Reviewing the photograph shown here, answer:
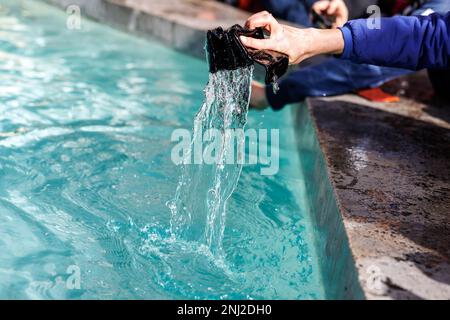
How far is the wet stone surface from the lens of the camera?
2.10 m

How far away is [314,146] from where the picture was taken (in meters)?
3.46

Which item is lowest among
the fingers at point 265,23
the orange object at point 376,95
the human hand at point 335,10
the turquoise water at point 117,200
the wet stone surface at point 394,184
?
the turquoise water at point 117,200

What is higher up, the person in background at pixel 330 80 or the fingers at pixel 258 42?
the fingers at pixel 258 42

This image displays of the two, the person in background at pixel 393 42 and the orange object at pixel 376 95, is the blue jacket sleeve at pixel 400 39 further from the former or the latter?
the orange object at pixel 376 95

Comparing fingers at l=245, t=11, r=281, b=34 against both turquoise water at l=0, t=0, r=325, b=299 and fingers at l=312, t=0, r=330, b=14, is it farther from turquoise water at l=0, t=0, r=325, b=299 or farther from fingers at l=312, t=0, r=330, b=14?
fingers at l=312, t=0, r=330, b=14

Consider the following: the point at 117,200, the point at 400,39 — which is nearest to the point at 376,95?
the point at 400,39

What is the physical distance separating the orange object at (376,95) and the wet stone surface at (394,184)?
52 millimetres

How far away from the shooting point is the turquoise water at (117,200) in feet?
7.99

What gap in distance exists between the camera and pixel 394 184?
2.82m

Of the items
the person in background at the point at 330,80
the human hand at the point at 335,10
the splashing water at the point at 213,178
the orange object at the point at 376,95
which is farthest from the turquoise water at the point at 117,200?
the human hand at the point at 335,10

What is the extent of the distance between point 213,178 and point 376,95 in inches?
57.0

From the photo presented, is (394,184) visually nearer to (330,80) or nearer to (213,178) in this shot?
(213,178)

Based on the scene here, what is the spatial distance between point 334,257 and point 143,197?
1.06 meters

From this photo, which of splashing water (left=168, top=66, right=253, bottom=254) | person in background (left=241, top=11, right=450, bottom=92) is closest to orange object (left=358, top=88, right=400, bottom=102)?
splashing water (left=168, top=66, right=253, bottom=254)
